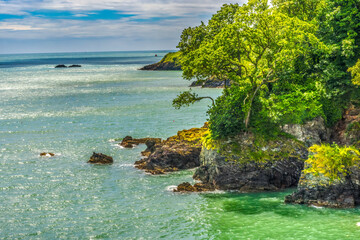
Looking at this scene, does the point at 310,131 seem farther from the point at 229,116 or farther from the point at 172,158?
the point at 172,158

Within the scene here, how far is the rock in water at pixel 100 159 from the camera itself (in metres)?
49.4

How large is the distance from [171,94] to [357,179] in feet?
310

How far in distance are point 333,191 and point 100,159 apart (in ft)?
93.3

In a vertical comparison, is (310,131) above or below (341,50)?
below

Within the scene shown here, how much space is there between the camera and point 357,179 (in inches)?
1278

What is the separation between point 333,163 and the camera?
32.8 metres

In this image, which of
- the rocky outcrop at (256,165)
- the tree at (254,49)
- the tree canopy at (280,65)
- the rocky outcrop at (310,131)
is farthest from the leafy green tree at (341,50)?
the rocky outcrop at (256,165)

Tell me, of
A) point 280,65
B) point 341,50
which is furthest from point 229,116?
point 341,50

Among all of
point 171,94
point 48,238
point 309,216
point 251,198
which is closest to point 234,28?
point 251,198

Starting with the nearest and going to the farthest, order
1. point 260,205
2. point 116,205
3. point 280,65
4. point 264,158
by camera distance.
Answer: point 260,205 < point 116,205 < point 264,158 < point 280,65

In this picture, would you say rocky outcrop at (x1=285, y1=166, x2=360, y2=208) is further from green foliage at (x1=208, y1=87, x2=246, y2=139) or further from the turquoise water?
green foliage at (x1=208, y1=87, x2=246, y2=139)

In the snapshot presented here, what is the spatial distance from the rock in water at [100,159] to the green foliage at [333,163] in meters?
Answer: 25.5

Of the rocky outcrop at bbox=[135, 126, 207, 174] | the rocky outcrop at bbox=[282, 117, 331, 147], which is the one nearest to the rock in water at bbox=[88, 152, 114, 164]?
the rocky outcrop at bbox=[135, 126, 207, 174]

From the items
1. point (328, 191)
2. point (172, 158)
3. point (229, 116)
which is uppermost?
point (229, 116)
